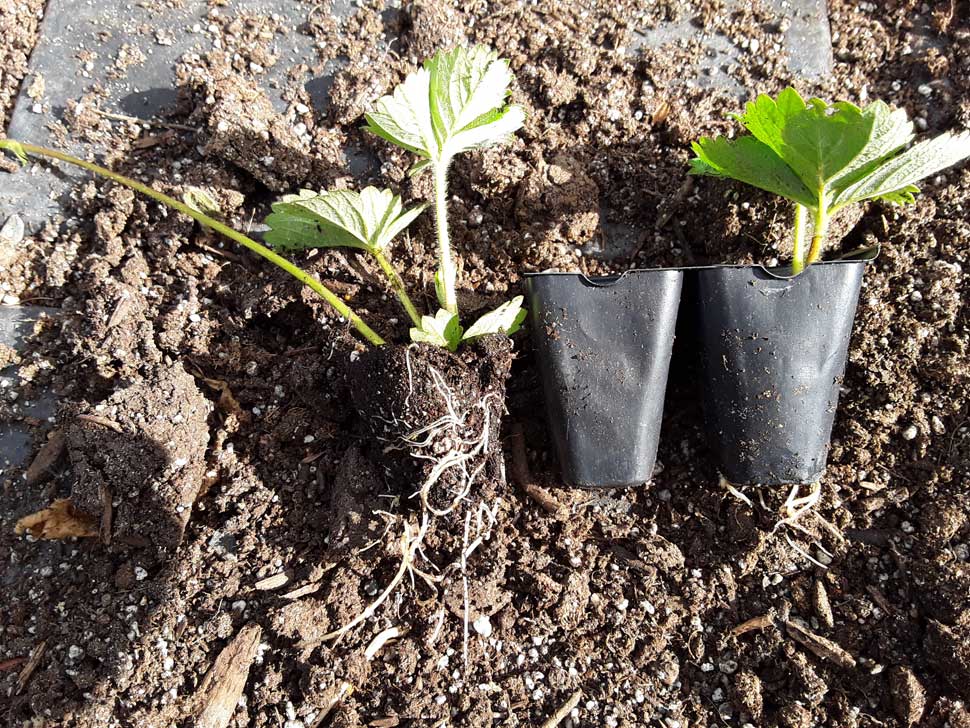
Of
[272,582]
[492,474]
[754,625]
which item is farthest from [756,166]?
→ [272,582]

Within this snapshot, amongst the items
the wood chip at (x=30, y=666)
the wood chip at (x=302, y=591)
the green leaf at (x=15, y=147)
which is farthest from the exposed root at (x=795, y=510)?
the green leaf at (x=15, y=147)

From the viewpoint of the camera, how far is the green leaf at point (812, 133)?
4.53ft

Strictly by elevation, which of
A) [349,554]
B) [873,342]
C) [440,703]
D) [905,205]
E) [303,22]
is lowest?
[440,703]

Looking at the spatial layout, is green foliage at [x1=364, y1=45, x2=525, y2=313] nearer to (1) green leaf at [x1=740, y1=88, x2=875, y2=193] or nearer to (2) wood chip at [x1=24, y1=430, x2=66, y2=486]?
(1) green leaf at [x1=740, y1=88, x2=875, y2=193]

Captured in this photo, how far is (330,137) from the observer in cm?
179

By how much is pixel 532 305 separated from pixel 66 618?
1315 mm

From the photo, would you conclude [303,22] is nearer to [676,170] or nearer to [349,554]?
[676,170]

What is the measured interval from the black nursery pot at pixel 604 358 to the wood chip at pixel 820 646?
0.51 m

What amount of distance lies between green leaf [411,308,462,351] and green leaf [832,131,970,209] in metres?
0.90

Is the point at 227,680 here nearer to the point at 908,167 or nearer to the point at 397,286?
the point at 397,286

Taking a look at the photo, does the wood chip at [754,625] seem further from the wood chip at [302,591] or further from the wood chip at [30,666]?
the wood chip at [30,666]

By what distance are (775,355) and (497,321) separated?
636 mm

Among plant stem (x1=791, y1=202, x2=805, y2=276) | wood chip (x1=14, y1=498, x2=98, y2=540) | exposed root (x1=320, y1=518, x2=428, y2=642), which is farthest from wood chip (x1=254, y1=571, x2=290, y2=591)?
plant stem (x1=791, y1=202, x2=805, y2=276)

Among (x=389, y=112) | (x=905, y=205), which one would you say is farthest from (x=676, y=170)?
(x=389, y=112)
